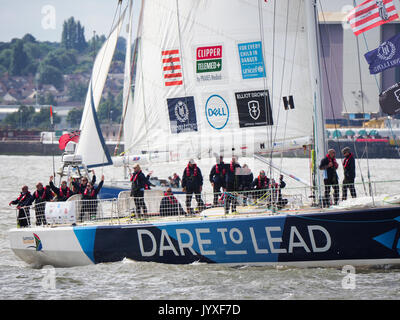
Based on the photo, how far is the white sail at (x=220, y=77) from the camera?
14.8m

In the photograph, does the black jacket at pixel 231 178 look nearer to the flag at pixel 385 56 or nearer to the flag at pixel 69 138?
the flag at pixel 385 56

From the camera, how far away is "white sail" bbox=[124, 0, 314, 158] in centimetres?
1479

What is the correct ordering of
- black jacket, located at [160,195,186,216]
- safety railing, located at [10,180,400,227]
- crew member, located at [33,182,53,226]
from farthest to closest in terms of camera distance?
crew member, located at [33,182,53,226] < black jacket, located at [160,195,186,216] < safety railing, located at [10,180,400,227]

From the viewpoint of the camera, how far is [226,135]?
51.0 feet

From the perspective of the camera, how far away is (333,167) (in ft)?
44.4

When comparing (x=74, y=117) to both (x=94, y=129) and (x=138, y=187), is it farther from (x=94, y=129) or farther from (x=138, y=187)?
(x=138, y=187)

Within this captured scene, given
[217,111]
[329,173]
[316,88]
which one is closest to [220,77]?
[217,111]

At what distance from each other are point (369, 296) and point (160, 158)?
6297 mm

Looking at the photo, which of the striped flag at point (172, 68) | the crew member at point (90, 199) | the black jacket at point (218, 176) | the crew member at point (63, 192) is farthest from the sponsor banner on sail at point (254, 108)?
the crew member at point (63, 192)

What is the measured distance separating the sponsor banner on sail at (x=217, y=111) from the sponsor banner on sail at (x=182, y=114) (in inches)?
14.6

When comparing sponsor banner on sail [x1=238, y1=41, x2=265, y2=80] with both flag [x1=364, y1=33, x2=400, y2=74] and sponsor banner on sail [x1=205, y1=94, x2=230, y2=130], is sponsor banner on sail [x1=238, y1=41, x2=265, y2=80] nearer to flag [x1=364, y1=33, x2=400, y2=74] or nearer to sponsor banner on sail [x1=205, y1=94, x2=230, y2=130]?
sponsor banner on sail [x1=205, y1=94, x2=230, y2=130]

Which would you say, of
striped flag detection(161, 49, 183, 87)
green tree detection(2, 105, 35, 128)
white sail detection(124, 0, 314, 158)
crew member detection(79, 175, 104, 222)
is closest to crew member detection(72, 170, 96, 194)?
crew member detection(79, 175, 104, 222)

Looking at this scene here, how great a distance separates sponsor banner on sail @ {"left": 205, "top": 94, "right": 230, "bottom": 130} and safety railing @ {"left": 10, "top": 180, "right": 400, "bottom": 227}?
1.67 metres

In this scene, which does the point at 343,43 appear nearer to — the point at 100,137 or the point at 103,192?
the point at 103,192
